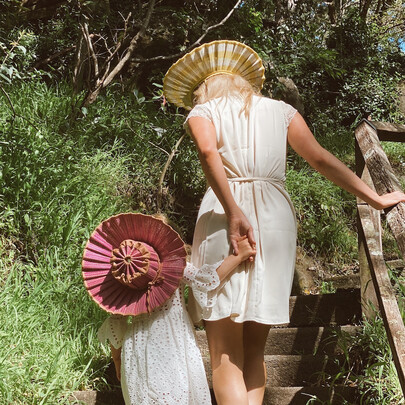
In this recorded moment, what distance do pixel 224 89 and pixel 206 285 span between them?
2.84 feet

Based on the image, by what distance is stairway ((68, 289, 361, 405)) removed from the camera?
8.70 feet

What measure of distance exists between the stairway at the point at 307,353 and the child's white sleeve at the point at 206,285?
0.97 m

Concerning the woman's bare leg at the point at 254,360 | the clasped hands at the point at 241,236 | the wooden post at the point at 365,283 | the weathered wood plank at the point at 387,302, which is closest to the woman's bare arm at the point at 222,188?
the clasped hands at the point at 241,236

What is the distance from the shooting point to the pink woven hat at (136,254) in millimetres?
2076

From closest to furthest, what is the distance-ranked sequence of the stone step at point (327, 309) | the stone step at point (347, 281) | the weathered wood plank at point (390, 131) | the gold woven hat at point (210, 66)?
the gold woven hat at point (210, 66) → the weathered wood plank at point (390, 131) → the stone step at point (327, 309) → the stone step at point (347, 281)

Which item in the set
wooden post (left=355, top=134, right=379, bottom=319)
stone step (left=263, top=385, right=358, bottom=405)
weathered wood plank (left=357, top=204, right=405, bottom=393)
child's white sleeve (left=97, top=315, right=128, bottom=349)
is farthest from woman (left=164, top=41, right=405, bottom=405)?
wooden post (left=355, top=134, right=379, bottom=319)

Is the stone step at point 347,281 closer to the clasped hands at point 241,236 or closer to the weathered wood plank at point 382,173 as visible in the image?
the weathered wood plank at point 382,173

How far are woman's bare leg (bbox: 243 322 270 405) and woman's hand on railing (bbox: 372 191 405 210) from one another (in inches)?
26.6

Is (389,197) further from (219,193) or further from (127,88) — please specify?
(127,88)

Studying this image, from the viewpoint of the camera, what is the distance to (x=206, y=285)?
2.00 metres

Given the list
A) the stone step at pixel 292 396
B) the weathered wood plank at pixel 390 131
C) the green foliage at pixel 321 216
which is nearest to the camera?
the stone step at pixel 292 396

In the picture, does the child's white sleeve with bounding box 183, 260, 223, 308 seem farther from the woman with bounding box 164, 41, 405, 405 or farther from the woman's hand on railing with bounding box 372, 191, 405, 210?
the woman's hand on railing with bounding box 372, 191, 405, 210

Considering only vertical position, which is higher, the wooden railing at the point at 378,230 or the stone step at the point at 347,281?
the wooden railing at the point at 378,230

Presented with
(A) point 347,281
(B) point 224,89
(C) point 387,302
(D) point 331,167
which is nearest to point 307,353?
(C) point 387,302
